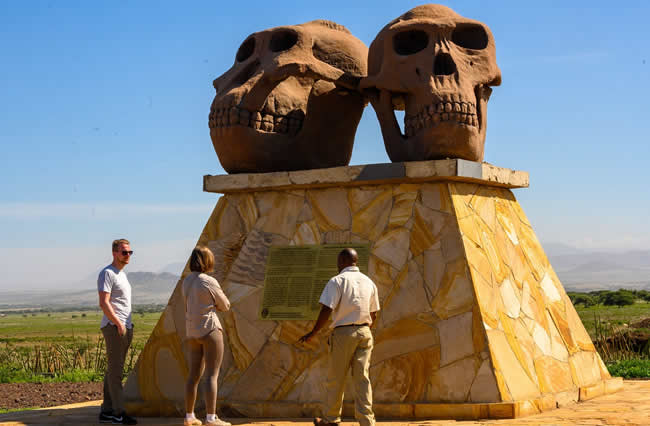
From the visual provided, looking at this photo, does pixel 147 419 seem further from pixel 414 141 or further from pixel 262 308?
pixel 414 141

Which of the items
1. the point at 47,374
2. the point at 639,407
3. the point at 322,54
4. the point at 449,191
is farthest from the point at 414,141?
the point at 47,374

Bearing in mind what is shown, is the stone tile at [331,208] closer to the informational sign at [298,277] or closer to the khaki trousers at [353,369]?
the informational sign at [298,277]

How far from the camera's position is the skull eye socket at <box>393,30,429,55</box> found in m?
10.4

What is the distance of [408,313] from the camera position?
918 centimetres

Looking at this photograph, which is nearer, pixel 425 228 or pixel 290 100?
pixel 425 228

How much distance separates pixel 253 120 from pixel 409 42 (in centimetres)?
207

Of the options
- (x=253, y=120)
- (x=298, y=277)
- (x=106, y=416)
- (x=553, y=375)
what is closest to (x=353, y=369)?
(x=298, y=277)

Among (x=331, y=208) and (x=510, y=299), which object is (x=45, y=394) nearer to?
(x=331, y=208)

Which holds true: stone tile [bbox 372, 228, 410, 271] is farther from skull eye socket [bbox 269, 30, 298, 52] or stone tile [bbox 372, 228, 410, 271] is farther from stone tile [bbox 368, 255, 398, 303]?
skull eye socket [bbox 269, 30, 298, 52]

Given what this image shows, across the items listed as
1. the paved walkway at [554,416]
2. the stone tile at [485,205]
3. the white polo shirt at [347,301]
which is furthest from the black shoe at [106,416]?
the stone tile at [485,205]

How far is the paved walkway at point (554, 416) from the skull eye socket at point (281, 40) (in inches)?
178

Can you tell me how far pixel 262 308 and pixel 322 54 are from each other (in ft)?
11.2

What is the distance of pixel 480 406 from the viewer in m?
8.48

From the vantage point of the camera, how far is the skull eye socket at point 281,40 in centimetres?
1088
